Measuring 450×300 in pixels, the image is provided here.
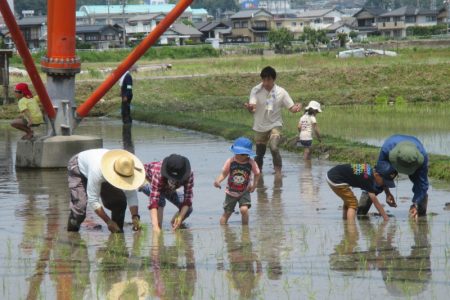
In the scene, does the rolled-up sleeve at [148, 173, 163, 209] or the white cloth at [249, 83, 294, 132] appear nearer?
the rolled-up sleeve at [148, 173, 163, 209]

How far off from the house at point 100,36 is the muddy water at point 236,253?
8108 cm

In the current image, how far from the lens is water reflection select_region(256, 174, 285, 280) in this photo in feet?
27.7

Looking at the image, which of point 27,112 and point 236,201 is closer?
point 236,201

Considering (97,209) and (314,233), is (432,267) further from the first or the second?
(97,209)

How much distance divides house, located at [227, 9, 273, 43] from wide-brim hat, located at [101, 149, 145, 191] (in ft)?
339

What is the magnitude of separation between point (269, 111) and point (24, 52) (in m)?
3.49

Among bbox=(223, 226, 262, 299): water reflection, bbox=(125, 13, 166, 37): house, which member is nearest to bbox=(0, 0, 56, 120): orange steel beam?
bbox=(223, 226, 262, 299): water reflection

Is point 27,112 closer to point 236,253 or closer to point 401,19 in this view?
point 236,253

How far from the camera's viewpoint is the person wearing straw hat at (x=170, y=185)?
973cm

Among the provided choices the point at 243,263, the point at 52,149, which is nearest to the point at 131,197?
the point at 243,263

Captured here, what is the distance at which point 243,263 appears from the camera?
846cm

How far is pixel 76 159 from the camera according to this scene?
10078mm

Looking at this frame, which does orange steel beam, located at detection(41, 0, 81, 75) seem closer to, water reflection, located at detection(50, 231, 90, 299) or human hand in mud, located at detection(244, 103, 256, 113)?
human hand in mud, located at detection(244, 103, 256, 113)

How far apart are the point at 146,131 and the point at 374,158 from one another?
26.2ft
